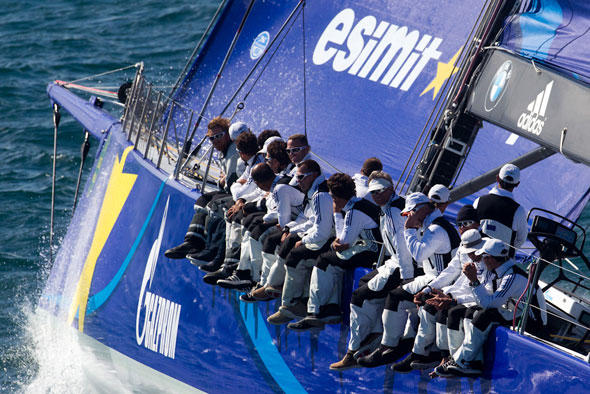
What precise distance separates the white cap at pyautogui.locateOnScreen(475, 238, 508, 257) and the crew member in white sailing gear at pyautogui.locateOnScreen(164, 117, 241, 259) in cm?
283

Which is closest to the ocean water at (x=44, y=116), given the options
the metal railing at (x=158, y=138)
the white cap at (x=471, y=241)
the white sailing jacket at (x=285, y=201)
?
the metal railing at (x=158, y=138)

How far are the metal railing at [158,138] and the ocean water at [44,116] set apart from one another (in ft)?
6.95

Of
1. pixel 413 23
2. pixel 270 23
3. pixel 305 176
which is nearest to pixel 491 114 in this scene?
pixel 305 176

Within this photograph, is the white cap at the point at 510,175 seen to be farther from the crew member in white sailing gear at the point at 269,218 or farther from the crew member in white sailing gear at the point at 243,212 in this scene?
the crew member in white sailing gear at the point at 243,212

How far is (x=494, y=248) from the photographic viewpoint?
5371 mm

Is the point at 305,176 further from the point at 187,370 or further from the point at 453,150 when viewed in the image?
the point at 187,370

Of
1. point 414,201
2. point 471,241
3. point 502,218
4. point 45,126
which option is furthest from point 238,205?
point 45,126

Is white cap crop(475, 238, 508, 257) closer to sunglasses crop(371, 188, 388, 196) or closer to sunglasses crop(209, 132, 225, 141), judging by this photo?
sunglasses crop(371, 188, 388, 196)

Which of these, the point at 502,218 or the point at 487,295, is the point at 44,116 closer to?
the point at 502,218

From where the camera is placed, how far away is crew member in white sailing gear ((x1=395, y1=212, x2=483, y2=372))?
5.49 metres

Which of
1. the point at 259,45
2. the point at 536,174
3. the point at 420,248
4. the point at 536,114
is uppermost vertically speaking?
the point at 259,45

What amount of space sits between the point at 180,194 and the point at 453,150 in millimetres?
2596

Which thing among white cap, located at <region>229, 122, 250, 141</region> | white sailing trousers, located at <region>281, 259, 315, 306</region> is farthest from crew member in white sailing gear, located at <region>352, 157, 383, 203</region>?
white cap, located at <region>229, 122, 250, 141</region>

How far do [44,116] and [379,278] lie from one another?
10.9 m
